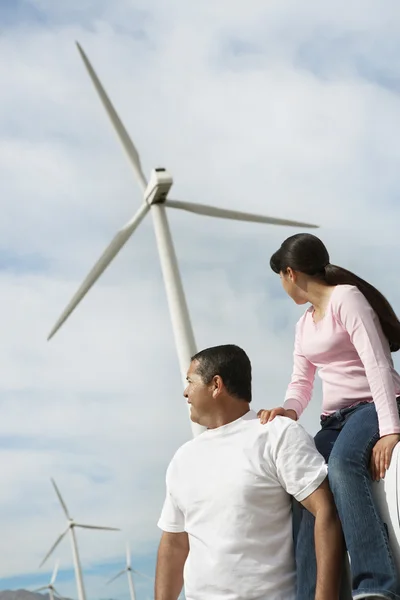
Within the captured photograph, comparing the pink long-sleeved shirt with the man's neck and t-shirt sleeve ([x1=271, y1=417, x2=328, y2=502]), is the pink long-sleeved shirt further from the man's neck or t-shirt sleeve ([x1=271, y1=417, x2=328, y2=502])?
the man's neck

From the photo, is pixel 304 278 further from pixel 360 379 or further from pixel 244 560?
pixel 244 560

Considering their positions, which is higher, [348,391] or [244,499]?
[348,391]

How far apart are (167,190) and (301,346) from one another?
1690 cm

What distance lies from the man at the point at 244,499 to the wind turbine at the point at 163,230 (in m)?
13.5

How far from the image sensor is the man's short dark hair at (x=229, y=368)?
223 inches

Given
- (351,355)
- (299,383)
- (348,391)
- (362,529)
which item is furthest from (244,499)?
(299,383)

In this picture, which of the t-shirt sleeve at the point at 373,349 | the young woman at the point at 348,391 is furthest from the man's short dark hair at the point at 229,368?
the t-shirt sleeve at the point at 373,349

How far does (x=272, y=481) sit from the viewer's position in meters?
5.34

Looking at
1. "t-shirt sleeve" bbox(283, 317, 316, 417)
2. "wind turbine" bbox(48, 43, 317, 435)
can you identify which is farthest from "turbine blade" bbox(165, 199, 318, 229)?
"t-shirt sleeve" bbox(283, 317, 316, 417)

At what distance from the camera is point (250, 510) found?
5.30m

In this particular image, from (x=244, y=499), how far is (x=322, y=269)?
1.78m

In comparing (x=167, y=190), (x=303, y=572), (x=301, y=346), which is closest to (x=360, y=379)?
(x=301, y=346)

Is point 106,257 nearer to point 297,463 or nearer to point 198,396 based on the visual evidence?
point 198,396

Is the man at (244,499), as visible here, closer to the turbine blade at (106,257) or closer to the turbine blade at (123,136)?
the turbine blade at (106,257)
